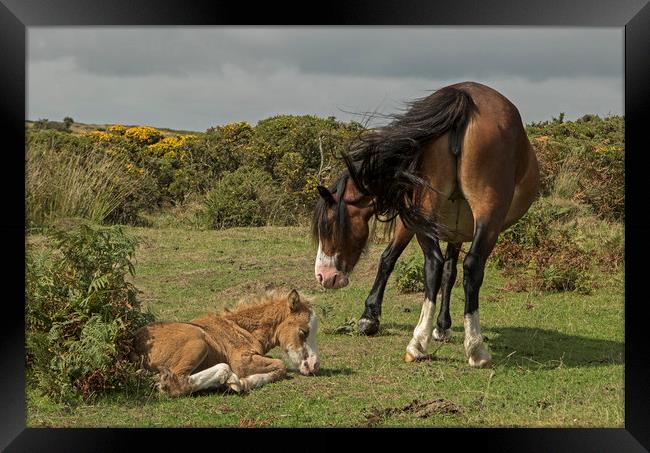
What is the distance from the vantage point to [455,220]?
27.7 ft

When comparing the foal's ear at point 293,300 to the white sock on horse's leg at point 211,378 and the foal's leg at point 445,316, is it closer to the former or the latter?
the white sock on horse's leg at point 211,378

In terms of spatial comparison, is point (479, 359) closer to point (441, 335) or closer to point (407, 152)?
point (441, 335)

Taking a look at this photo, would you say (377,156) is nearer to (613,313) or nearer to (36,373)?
(36,373)

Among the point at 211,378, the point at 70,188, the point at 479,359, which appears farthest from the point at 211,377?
the point at 70,188

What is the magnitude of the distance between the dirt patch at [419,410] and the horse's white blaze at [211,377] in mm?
1281

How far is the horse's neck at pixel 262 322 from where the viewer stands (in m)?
7.93

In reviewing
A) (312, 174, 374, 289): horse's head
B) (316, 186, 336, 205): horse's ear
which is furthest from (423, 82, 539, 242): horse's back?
(316, 186, 336, 205): horse's ear

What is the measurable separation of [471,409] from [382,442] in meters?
0.99

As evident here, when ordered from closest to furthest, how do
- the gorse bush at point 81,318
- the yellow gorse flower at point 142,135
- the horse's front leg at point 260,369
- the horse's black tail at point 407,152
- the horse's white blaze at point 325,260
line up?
the gorse bush at point 81,318 < the horse's front leg at point 260,369 < the horse's black tail at point 407,152 < the horse's white blaze at point 325,260 < the yellow gorse flower at point 142,135

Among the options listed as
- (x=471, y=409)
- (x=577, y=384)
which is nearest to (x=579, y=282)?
(x=577, y=384)

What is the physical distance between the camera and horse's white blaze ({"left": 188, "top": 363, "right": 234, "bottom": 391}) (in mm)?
7168

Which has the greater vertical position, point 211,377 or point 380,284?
point 380,284

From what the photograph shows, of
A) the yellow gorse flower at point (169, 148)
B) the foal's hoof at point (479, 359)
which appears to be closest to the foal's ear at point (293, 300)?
the foal's hoof at point (479, 359)

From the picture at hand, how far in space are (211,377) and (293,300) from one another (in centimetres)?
105
